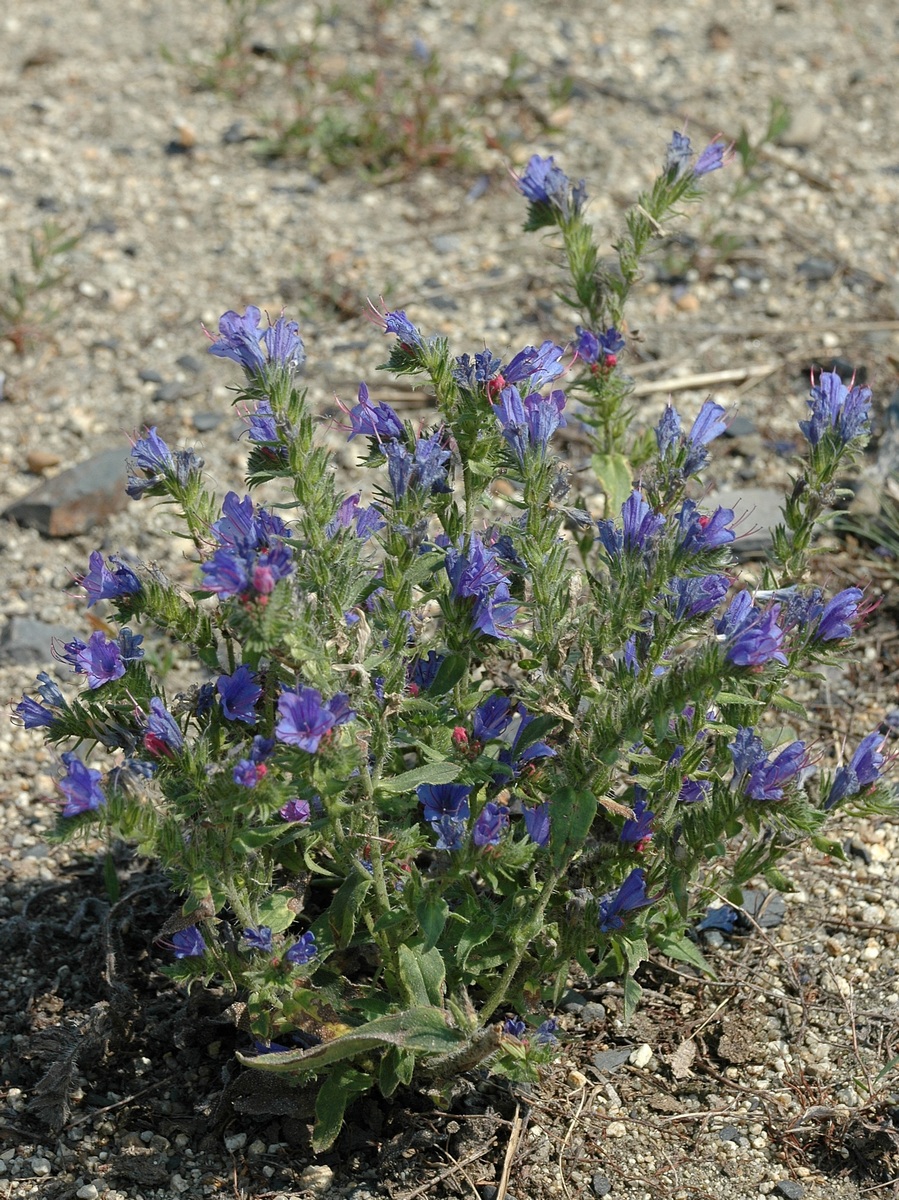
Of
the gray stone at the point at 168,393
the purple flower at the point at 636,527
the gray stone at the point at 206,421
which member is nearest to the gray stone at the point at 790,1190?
the purple flower at the point at 636,527

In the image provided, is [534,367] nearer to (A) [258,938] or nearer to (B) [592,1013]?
(A) [258,938]

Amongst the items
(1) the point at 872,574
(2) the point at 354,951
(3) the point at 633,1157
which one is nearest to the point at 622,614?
(2) the point at 354,951

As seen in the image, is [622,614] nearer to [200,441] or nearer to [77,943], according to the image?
[77,943]

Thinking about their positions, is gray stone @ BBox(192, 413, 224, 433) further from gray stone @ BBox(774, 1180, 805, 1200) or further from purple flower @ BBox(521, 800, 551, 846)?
gray stone @ BBox(774, 1180, 805, 1200)

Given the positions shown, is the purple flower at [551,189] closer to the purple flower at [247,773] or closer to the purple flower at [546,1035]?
the purple flower at [247,773]

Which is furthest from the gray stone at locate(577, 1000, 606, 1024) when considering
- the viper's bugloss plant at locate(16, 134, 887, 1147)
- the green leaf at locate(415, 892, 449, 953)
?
the green leaf at locate(415, 892, 449, 953)

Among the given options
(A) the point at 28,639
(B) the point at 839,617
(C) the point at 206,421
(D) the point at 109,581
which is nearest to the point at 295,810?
(D) the point at 109,581

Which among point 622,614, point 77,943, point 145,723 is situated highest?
point 622,614
